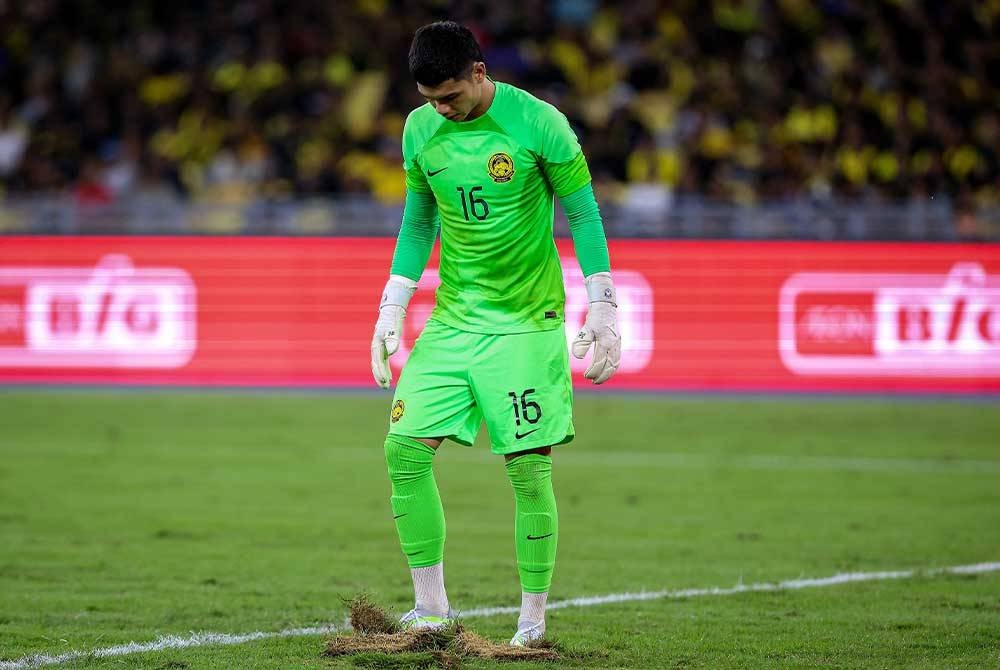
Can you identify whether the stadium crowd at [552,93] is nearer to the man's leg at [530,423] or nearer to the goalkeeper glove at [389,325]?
the goalkeeper glove at [389,325]

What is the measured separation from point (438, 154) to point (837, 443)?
8.03 metres

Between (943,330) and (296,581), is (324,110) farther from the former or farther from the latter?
(296,581)

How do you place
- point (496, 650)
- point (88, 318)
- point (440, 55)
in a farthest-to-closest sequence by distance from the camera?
point (88, 318) < point (496, 650) < point (440, 55)

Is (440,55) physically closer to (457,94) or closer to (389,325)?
(457,94)

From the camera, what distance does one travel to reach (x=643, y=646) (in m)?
5.56

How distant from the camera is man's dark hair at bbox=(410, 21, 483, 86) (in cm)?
504

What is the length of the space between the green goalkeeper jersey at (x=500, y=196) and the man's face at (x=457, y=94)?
9 centimetres

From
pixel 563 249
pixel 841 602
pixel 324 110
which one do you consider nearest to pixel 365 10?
pixel 324 110

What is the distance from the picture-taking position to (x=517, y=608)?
634 centimetres

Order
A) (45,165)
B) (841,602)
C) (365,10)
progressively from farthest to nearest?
1. (365,10)
2. (45,165)
3. (841,602)

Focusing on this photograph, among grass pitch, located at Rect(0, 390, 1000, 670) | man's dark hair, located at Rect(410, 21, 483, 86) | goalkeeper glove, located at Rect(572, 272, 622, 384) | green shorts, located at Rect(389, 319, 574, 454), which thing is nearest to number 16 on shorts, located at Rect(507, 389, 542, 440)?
green shorts, located at Rect(389, 319, 574, 454)

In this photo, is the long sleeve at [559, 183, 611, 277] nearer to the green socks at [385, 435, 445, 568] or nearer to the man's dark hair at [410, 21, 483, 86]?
the man's dark hair at [410, 21, 483, 86]

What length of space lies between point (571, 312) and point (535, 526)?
29.8 ft

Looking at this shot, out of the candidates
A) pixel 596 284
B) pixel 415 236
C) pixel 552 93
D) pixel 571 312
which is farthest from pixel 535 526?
pixel 552 93
